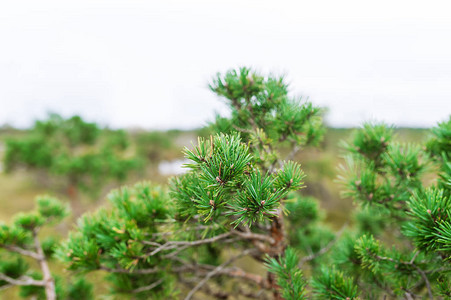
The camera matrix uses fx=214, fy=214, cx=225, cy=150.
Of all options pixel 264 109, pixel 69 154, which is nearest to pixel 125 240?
pixel 264 109

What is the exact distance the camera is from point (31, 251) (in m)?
1.56

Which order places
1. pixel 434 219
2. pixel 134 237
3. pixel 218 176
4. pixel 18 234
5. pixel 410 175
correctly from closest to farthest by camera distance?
pixel 218 176
pixel 434 219
pixel 134 237
pixel 410 175
pixel 18 234

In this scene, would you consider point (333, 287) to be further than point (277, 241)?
No

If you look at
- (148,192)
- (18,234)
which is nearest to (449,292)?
(148,192)

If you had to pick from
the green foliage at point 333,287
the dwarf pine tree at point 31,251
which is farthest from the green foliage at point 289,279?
the dwarf pine tree at point 31,251

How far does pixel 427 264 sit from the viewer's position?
3.37 ft

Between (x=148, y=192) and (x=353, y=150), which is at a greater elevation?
(x=353, y=150)

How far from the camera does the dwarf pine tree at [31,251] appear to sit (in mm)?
1390

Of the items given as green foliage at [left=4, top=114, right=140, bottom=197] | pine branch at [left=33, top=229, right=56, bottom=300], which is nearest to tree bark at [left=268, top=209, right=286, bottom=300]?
pine branch at [left=33, top=229, right=56, bottom=300]

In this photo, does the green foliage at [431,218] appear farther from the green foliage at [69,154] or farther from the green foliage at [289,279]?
the green foliage at [69,154]

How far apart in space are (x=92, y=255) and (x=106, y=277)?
326 millimetres

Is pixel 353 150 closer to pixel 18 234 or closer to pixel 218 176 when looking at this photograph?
pixel 218 176

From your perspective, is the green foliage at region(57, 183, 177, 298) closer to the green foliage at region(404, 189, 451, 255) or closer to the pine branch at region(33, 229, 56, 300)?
the pine branch at region(33, 229, 56, 300)

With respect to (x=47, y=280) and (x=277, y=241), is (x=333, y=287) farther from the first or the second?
(x=47, y=280)
